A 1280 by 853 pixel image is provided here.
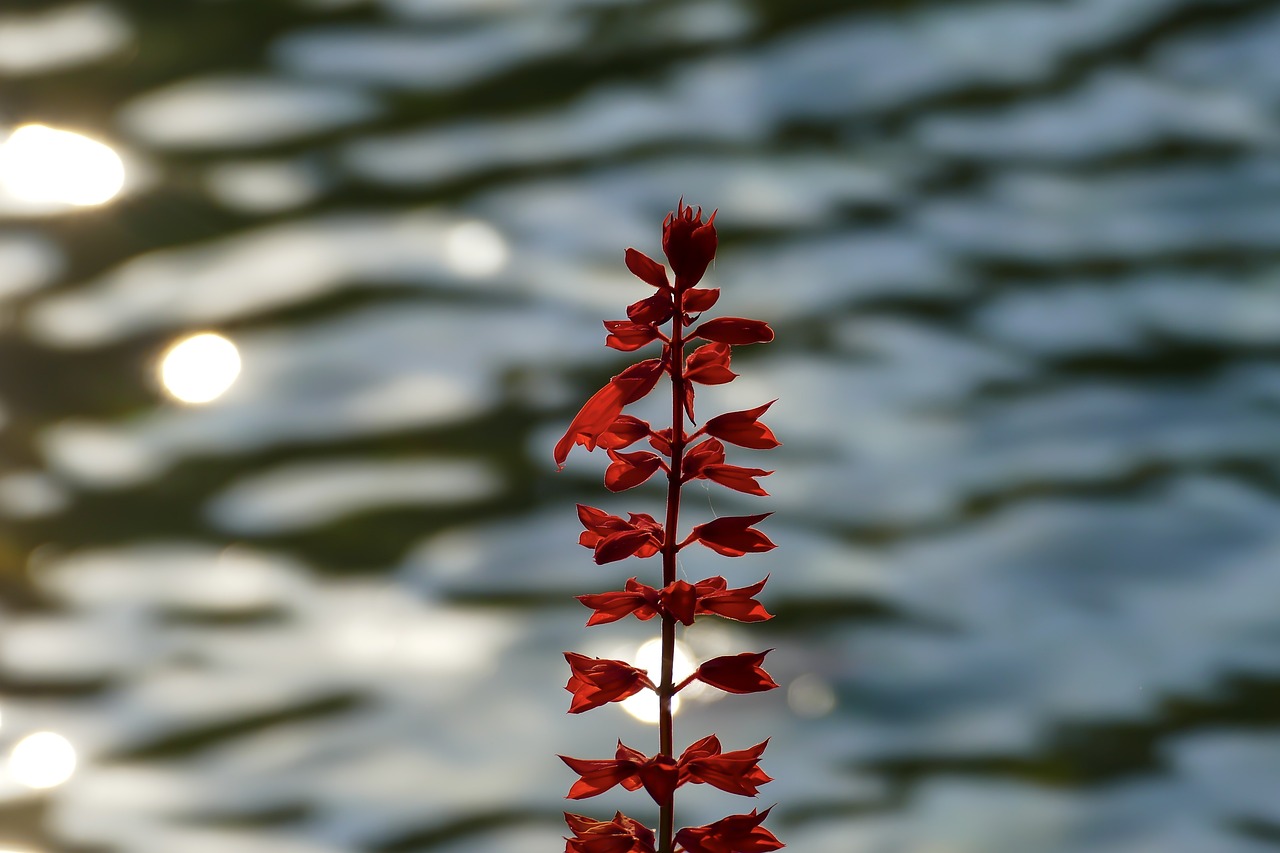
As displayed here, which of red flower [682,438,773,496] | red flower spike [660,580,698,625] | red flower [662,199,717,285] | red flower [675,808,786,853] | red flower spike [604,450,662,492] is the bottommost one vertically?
red flower [675,808,786,853]

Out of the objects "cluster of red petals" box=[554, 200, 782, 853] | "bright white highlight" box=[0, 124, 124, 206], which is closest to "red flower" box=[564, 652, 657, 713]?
"cluster of red petals" box=[554, 200, 782, 853]

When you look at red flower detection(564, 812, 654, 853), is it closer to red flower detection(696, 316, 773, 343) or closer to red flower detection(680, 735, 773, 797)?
red flower detection(680, 735, 773, 797)

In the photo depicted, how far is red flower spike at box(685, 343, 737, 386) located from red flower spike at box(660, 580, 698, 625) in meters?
0.09

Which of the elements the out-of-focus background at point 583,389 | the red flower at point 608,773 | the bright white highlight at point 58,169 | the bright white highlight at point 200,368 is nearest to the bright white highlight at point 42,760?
the out-of-focus background at point 583,389

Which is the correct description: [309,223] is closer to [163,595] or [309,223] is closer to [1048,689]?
[163,595]

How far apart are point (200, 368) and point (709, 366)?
3098mm

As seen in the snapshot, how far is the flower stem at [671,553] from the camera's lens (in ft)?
1.51

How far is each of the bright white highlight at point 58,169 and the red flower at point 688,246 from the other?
138 inches

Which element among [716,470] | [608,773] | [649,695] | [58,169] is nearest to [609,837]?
[608,773]

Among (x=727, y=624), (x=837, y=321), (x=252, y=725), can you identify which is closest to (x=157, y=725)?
(x=252, y=725)

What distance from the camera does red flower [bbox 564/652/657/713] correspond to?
51 cm

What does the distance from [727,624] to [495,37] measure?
81.1 inches

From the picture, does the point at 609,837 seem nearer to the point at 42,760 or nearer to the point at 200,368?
the point at 42,760

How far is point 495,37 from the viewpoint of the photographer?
4.12 m
